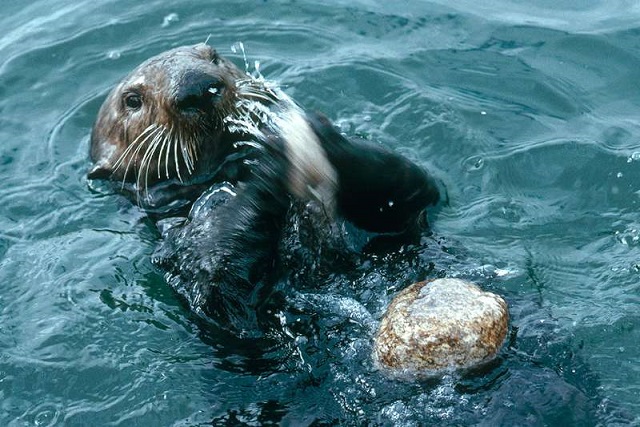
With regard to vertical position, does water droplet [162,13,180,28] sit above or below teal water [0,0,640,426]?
above

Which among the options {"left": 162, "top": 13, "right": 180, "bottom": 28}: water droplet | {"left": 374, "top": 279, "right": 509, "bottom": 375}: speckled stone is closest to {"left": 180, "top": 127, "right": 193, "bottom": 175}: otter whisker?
{"left": 374, "top": 279, "right": 509, "bottom": 375}: speckled stone

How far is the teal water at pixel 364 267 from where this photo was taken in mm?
4754

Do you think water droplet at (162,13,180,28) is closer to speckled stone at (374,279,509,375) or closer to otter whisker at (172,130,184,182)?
otter whisker at (172,130,184,182)

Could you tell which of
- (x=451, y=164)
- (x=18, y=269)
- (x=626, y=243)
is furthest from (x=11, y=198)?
(x=626, y=243)

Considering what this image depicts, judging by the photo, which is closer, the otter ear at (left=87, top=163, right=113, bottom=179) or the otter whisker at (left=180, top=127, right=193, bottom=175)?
the otter whisker at (left=180, top=127, right=193, bottom=175)

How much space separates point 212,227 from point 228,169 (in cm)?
42

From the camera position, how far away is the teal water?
4.75 metres

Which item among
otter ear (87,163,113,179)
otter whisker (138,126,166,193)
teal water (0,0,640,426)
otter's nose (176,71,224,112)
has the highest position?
otter's nose (176,71,224,112)

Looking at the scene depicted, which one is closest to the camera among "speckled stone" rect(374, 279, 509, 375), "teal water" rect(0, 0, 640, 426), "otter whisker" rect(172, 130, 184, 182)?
"speckled stone" rect(374, 279, 509, 375)

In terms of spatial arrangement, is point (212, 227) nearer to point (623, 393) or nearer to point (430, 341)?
point (430, 341)

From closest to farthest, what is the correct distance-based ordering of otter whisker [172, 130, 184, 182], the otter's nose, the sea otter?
the sea otter, the otter's nose, otter whisker [172, 130, 184, 182]

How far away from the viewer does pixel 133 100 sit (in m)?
5.71

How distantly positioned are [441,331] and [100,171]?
2671 mm

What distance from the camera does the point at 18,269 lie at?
6070 mm
